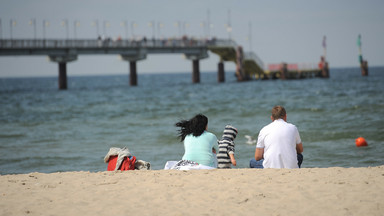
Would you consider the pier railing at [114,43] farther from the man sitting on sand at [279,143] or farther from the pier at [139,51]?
the man sitting on sand at [279,143]

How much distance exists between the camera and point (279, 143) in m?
8.22

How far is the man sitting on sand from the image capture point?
26.8 feet

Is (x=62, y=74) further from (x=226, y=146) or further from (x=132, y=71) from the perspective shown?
(x=226, y=146)

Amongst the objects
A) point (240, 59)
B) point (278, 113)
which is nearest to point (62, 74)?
point (240, 59)

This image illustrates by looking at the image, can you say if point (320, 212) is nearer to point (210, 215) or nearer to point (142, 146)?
point (210, 215)

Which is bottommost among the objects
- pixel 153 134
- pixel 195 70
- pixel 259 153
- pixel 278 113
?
pixel 153 134

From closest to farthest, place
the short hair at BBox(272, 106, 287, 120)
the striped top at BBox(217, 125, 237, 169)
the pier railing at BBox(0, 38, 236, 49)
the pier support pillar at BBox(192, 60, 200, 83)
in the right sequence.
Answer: the short hair at BBox(272, 106, 287, 120)
the striped top at BBox(217, 125, 237, 169)
the pier railing at BBox(0, 38, 236, 49)
the pier support pillar at BBox(192, 60, 200, 83)

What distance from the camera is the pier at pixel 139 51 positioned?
6038 cm

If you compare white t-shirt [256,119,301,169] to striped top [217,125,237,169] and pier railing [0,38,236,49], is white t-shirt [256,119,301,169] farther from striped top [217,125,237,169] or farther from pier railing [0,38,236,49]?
pier railing [0,38,236,49]

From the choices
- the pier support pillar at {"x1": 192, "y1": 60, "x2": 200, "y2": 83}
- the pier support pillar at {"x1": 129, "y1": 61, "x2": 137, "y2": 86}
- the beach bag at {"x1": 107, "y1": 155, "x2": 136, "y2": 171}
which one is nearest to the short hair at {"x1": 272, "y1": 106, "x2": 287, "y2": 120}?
the beach bag at {"x1": 107, "y1": 155, "x2": 136, "y2": 171}

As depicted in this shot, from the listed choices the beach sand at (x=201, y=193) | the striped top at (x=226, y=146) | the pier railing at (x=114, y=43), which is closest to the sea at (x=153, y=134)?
the striped top at (x=226, y=146)

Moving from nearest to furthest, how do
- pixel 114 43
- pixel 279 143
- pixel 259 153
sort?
pixel 279 143, pixel 259 153, pixel 114 43

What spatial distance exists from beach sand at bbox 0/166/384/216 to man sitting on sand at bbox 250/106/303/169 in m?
0.20

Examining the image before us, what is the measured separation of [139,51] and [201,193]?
61271mm
